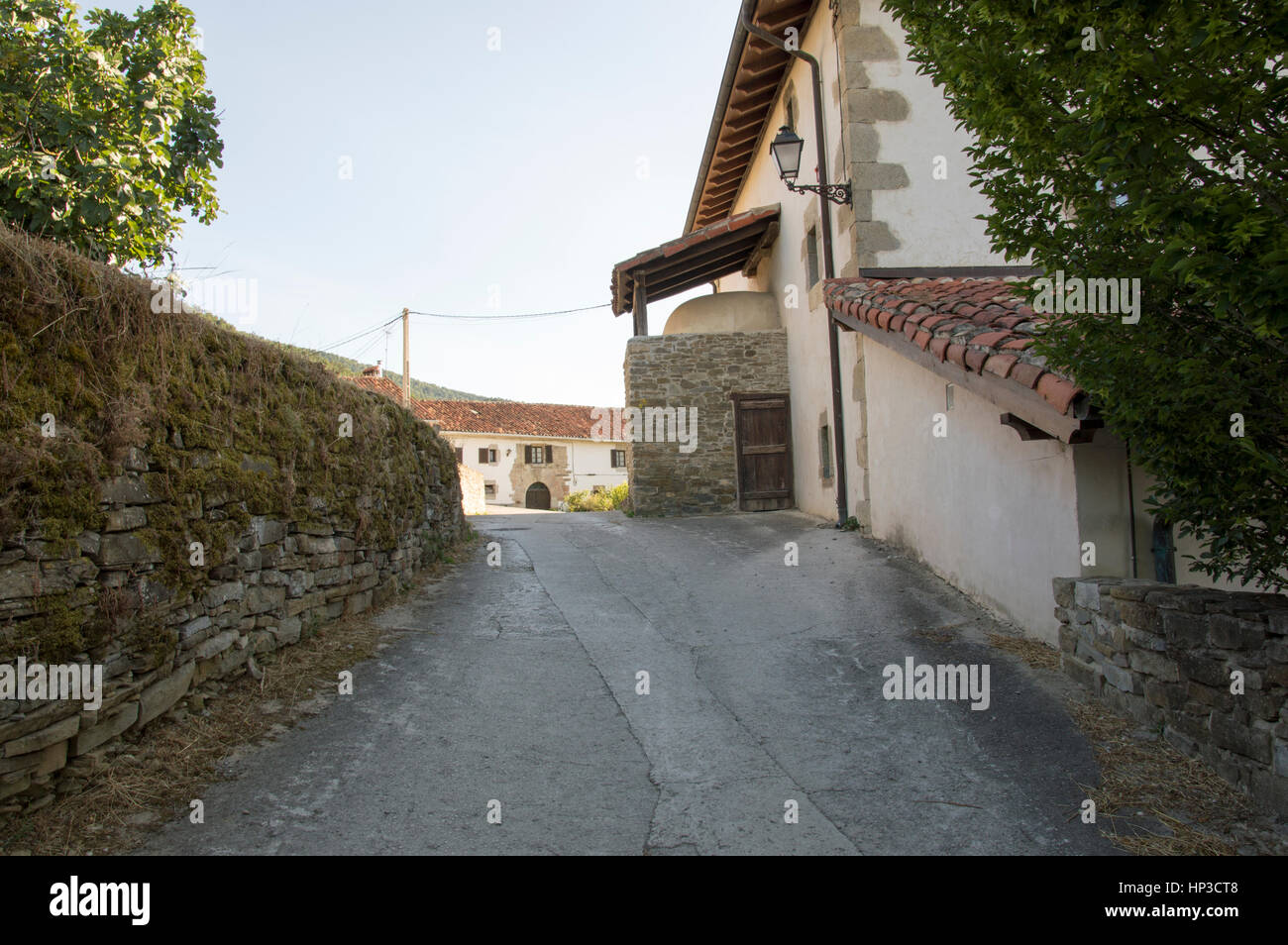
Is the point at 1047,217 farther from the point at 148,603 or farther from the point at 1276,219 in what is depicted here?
the point at 148,603

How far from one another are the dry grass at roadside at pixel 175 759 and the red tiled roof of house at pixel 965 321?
414 cm

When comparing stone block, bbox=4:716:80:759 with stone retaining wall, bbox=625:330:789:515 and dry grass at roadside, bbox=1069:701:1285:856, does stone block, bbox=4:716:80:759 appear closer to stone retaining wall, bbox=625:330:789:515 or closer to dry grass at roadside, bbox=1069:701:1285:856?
dry grass at roadside, bbox=1069:701:1285:856

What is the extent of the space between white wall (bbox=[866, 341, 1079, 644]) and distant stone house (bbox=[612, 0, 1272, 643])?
22 mm

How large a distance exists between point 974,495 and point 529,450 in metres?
31.1

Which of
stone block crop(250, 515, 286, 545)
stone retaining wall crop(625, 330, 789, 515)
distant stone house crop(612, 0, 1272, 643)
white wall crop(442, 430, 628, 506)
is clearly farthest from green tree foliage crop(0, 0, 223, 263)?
white wall crop(442, 430, 628, 506)

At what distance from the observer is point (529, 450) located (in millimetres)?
36375

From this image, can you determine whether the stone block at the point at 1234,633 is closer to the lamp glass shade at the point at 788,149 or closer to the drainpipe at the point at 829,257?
the lamp glass shade at the point at 788,149

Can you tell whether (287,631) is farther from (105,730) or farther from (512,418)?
(512,418)

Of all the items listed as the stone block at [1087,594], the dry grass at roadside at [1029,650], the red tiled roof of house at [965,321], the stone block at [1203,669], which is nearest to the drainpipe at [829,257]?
the red tiled roof of house at [965,321]

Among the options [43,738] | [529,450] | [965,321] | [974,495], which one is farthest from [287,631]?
[529,450]

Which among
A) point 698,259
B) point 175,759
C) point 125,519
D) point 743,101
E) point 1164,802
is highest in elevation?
point 743,101

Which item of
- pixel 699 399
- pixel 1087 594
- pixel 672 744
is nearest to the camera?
pixel 672 744

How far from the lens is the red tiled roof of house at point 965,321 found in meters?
4.52
